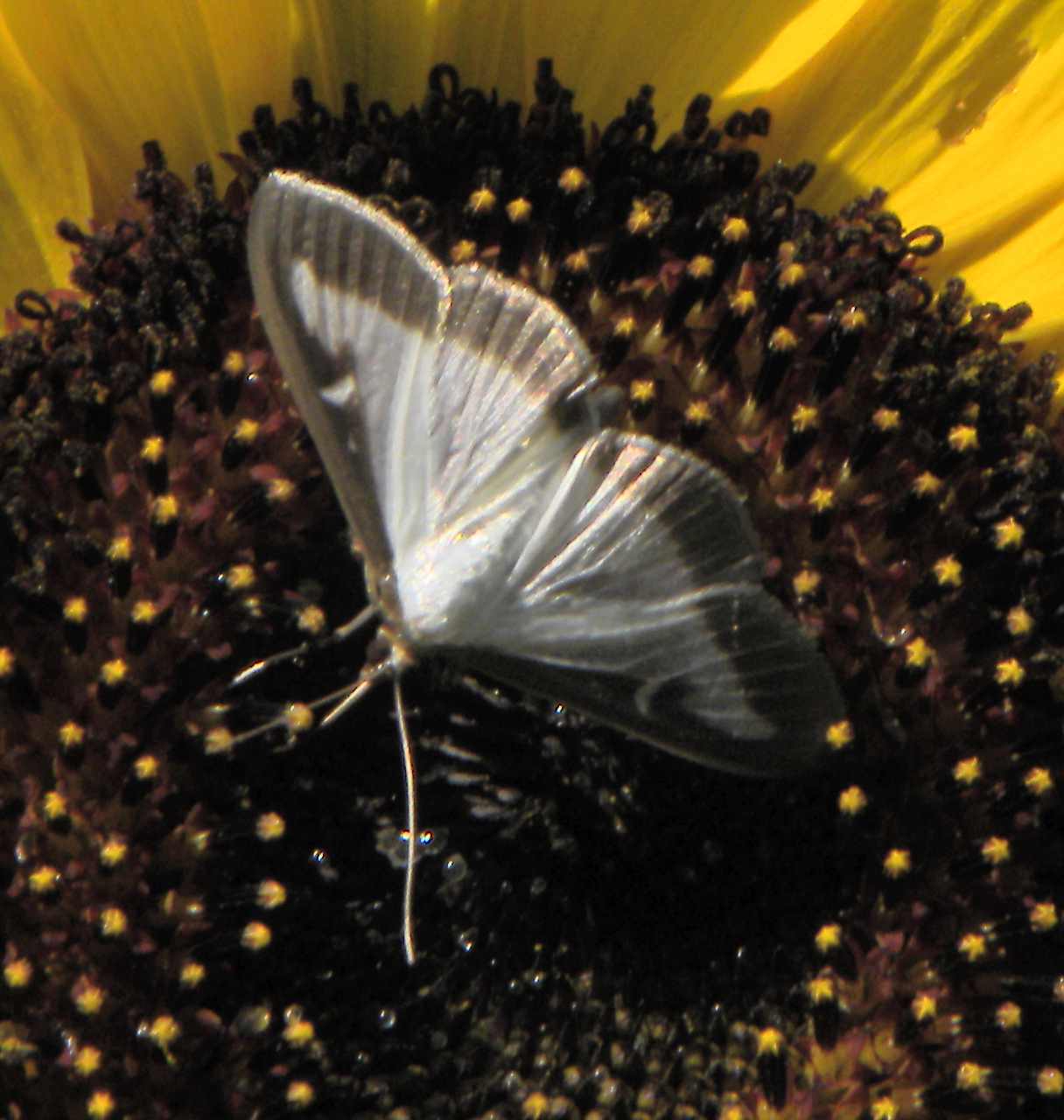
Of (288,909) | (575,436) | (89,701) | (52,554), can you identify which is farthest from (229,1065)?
(575,436)

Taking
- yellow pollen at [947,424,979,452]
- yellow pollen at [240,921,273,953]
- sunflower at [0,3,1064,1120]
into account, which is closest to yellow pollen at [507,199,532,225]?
sunflower at [0,3,1064,1120]

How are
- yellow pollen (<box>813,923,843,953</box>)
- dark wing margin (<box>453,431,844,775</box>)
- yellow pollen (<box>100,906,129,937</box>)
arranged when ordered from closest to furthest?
dark wing margin (<box>453,431,844,775</box>) → yellow pollen (<box>100,906,129,937</box>) → yellow pollen (<box>813,923,843,953</box>)

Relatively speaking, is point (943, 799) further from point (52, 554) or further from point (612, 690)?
point (52, 554)

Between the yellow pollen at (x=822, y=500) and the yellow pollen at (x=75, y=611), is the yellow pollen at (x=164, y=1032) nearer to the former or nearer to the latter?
the yellow pollen at (x=75, y=611)

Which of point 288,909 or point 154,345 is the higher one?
point 154,345

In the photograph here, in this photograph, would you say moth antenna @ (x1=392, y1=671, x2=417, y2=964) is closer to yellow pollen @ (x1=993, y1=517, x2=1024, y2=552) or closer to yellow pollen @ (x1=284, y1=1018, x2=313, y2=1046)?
yellow pollen @ (x1=284, y1=1018, x2=313, y2=1046)

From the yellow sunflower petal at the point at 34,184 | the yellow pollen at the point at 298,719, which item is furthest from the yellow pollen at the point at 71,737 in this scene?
the yellow sunflower petal at the point at 34,184

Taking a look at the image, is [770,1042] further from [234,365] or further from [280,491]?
[234,365]
